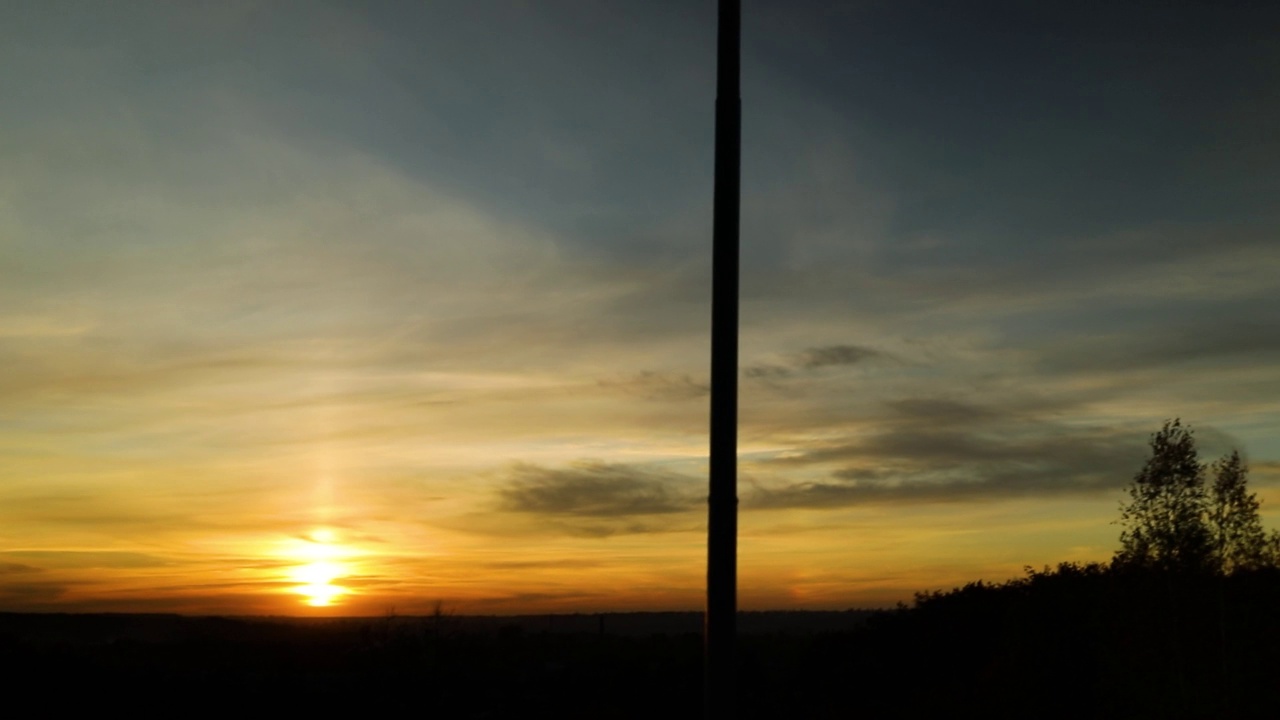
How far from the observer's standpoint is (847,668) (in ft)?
164

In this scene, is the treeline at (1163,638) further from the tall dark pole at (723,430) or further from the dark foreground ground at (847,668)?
the tall dark pole at (723,430)

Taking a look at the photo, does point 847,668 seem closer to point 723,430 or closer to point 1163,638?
point 1163,638

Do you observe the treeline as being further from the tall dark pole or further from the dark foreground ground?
the tall dark pole

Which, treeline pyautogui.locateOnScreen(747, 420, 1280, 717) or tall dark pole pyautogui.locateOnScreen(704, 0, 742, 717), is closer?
tall dark pole pyautogui.locateOnScreen(704, 0, 742, 717)

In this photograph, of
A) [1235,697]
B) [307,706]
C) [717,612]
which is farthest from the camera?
[307,706]

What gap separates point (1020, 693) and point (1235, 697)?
917 centimetres

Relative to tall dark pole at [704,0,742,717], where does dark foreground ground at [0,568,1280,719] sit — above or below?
below

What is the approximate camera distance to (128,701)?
43688 mm

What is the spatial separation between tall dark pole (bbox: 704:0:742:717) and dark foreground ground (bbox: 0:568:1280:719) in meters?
21.1

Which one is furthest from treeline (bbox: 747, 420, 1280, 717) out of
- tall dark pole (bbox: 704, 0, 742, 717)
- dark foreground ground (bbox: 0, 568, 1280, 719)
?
tall dark pole (bbox: 704, 0, 742, 717)

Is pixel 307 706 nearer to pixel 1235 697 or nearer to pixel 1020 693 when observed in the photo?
pixel 1020 693

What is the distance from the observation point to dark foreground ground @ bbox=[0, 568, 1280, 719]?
2669 centimetres

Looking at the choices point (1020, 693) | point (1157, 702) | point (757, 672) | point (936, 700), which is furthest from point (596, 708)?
point (1157, 702)

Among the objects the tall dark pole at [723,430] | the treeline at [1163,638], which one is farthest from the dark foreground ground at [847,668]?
the tall dark pole at [723,430]
